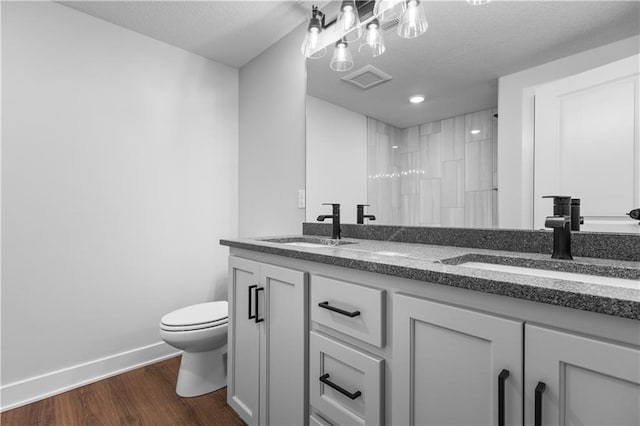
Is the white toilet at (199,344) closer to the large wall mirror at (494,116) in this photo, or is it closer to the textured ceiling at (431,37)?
the large wall mirror at (494,116)

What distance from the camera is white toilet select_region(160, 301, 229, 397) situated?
1743 millimetres

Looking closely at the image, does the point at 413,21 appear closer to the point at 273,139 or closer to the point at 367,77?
the point at 367,77

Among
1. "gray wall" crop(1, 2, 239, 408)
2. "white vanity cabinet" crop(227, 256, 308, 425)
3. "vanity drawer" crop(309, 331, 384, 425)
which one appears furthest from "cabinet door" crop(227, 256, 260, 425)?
"gray wall" crop(1, 2, 239, 408)

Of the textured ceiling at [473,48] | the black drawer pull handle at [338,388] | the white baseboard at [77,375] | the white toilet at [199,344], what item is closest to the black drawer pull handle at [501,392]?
the black drawer pull handle at [338,388]

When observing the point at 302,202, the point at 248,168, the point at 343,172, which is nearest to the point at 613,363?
the point at 343,172

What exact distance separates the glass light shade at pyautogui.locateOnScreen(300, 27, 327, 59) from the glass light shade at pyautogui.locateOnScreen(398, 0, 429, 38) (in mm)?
557

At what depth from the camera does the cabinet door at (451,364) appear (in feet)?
2.14

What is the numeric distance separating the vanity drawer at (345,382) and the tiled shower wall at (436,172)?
77 centimetres

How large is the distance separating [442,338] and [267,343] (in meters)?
0.81

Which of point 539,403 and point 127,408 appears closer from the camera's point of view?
point 539,403

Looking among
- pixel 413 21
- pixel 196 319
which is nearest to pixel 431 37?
pixel 413 21

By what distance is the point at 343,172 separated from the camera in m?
1.96

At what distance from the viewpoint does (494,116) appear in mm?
1305

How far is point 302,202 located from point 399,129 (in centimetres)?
85
